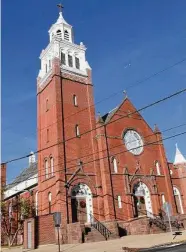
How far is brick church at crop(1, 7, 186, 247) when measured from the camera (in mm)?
30734

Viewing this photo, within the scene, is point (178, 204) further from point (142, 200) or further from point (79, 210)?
point (79, 210)

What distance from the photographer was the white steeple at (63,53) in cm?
3925

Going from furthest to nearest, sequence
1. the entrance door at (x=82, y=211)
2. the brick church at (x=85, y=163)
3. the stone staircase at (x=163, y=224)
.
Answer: the entrance door at (x=82, y=211) → the stone staircase at (x=163, y=224) → the brick church at (x=85, y=163)

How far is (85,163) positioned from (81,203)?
4.24 meters

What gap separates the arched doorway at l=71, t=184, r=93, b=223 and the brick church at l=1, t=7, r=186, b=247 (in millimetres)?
96

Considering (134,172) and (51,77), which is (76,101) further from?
(134,172)

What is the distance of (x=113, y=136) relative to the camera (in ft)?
120

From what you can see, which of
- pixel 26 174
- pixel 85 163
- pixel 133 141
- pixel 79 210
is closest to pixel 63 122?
pixel 85 163

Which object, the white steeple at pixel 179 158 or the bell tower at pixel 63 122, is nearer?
the bell tower at pixel 63 122

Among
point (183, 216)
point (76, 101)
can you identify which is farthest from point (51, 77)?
point (183, 216)

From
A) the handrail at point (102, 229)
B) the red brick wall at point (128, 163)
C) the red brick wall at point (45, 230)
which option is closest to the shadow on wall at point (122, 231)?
the red brick wall at point (128, 163)

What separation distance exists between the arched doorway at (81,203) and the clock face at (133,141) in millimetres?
8069

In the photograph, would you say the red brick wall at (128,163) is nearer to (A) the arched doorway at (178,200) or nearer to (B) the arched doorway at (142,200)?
(B) the arched doorway at (142,200)

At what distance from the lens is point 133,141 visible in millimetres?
39219
